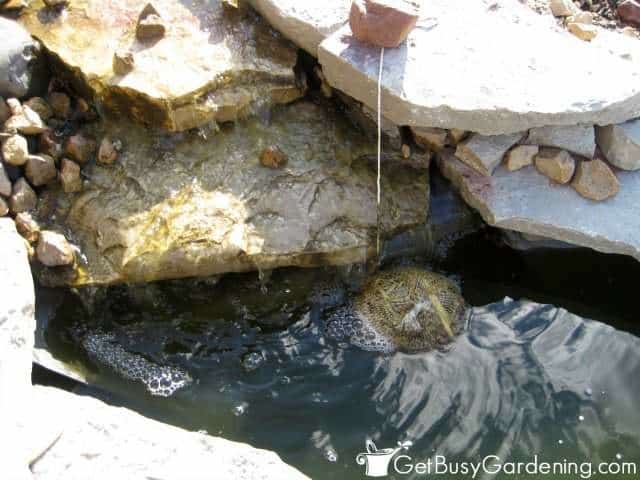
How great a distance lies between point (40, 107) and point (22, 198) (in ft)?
1.66

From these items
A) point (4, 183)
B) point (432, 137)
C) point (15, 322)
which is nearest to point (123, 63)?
point (4, 183)

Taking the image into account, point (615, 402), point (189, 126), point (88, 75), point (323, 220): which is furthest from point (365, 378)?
point (88, 75)

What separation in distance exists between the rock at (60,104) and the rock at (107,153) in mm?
298

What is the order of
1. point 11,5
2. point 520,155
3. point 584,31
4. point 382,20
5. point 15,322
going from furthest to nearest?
1. point 584,31
2. point 11,5
3. point 520,155
4. point 382,20
5. point 15,322

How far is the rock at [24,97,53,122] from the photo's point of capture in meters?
3.49

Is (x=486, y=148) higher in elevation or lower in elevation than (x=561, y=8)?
lower

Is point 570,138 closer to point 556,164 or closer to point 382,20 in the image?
point 556,164

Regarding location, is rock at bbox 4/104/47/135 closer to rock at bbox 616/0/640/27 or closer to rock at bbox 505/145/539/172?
rock at bbox 505/145/539/172

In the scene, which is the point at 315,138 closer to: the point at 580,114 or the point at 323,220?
the point at 323,220

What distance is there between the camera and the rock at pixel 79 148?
3.44 m

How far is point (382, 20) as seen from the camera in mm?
3141

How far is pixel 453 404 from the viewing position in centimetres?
315

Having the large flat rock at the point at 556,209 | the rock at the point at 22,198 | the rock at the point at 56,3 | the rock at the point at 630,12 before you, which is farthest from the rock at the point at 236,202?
the rock at the point at 630,12

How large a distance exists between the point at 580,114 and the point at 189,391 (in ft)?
7.27
